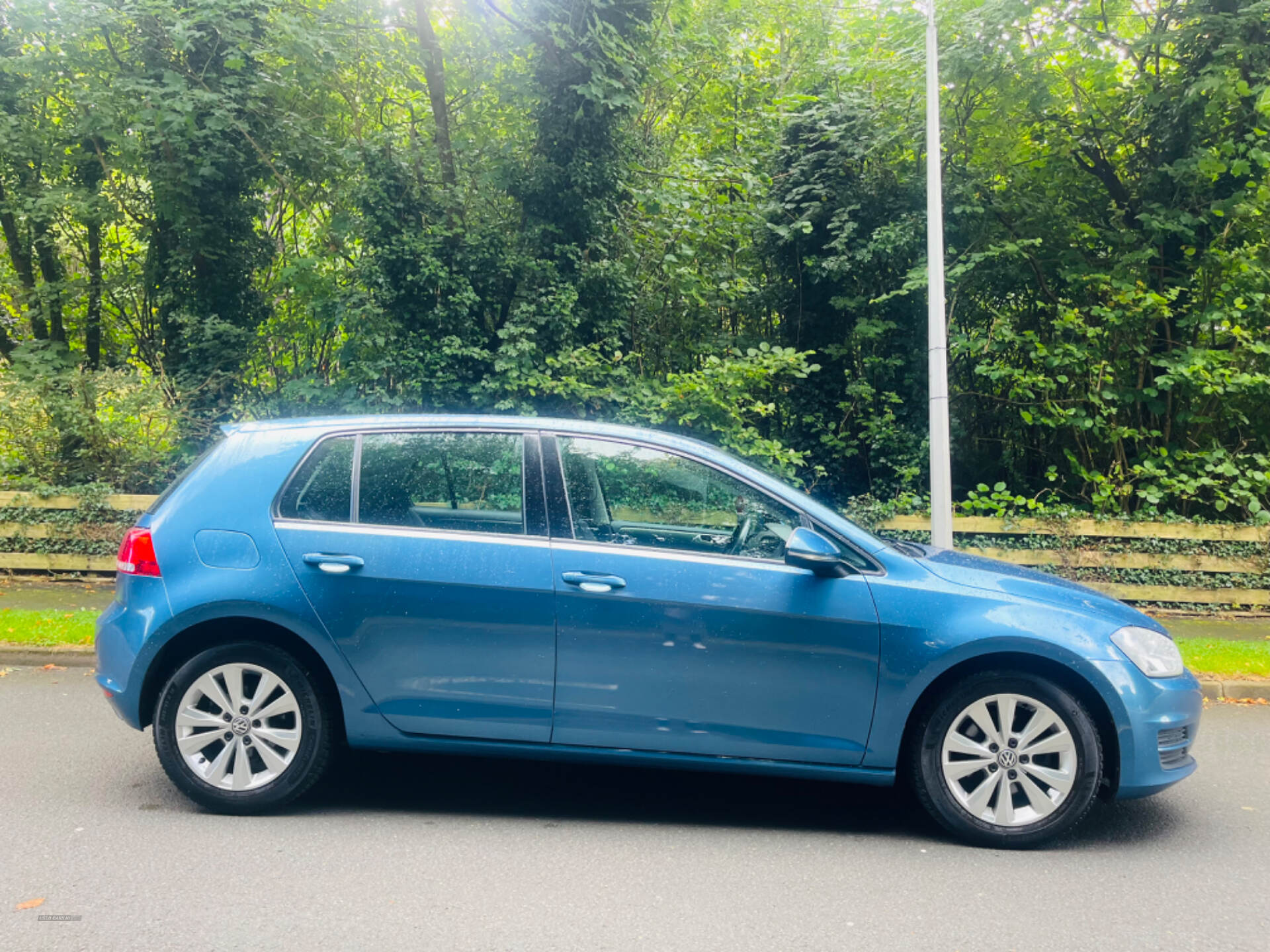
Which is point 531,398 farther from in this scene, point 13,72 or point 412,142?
point 13,72

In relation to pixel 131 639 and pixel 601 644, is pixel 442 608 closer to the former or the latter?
pixel 601 644

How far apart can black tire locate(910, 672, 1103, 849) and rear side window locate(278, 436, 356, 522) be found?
280 centimetres

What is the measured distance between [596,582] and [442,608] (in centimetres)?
70

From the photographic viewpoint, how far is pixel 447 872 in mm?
3729

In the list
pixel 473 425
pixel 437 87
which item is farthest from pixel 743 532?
pixel 437 87

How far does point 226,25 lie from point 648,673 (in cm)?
1052

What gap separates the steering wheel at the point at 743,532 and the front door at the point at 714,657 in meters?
0.10

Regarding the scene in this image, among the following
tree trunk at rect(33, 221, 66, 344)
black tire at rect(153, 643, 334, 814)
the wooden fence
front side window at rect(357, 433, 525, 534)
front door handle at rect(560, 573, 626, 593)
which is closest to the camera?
front door handle at rect(560, 573, 626, 593)

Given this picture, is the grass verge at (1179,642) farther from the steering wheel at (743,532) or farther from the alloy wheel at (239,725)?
the steering wheel at (743,532)

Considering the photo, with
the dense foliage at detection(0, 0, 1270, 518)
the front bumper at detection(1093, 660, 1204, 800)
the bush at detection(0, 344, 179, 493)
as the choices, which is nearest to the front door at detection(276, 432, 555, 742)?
the front bumper at detection(1093, 660, 1204, 800)

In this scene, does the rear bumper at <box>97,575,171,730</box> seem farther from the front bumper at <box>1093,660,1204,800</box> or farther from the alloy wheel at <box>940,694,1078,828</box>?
the front bumper at <box>1093,660,1204,800</box>

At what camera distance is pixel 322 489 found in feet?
14.5

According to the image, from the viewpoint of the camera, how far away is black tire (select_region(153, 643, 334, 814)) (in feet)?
13.8

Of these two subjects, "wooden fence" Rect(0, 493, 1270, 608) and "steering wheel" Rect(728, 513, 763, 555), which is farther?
"wooden fence" Rect(0, 493, 1270, 608)
